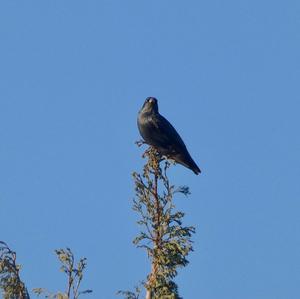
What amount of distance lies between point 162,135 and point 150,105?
133cm

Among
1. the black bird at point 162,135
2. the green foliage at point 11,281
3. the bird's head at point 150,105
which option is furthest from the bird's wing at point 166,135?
the green foliage at point 11,281

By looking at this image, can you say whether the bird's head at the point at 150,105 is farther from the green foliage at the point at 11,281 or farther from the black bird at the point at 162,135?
the green foliage at the point at 11,281

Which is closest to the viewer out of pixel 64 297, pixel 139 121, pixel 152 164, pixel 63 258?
pixel 64 297

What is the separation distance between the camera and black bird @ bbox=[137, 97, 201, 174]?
38.8ft

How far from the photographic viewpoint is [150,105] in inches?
528

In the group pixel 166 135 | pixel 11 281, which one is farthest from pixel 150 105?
pixel 11 281

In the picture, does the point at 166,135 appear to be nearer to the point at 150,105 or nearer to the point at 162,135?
the point at 162,135

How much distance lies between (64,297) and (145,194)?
113cm

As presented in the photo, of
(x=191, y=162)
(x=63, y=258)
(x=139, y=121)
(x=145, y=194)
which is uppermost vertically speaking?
(x=139, y=121)

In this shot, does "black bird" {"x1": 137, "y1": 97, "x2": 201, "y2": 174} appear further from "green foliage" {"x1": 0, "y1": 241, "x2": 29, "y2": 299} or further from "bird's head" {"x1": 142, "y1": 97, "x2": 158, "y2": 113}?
"green foliage" {"x1": 0, "y1": 241, "x2": 29, "y2": 299}

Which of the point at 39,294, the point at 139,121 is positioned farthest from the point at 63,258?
the point at 139,121

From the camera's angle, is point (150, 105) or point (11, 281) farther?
point (150, 105)

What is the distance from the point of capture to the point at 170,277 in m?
4.61

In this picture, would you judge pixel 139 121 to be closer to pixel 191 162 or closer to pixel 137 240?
pixel 191 162
